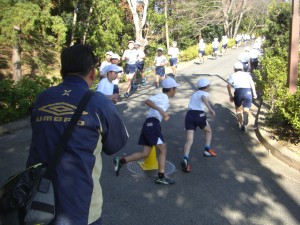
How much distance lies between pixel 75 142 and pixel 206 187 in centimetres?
336

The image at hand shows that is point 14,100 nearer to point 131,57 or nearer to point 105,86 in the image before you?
point 105,86

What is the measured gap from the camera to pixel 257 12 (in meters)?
54.1

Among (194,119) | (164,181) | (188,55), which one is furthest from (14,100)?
(188,55)

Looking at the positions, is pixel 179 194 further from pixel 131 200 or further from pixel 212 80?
pixel 212 80

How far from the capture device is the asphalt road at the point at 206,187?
13.8 feet

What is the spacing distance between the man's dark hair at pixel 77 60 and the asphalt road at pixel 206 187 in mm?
2390

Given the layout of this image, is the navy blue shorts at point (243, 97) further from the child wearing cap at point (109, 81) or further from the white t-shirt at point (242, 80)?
the child wearing cap at point (109, 81)

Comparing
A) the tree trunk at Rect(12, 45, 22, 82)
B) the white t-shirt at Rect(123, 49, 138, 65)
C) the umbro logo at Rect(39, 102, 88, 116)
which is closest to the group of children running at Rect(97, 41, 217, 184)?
the umbro logo at Rect(39, 102, 88, 116)

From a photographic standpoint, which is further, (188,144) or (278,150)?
(278,150)

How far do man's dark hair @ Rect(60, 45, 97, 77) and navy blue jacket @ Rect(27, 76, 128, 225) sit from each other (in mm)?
50

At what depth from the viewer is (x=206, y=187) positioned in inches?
198

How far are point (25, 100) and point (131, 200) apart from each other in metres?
5.39

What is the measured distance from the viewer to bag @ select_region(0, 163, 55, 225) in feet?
6.21

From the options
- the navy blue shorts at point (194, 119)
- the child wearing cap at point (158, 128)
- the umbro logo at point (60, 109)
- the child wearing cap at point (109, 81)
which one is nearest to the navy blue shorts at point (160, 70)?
the child wearing cap at point (109, 81)
